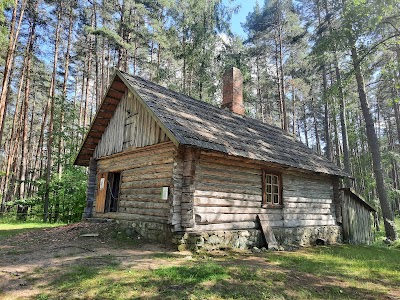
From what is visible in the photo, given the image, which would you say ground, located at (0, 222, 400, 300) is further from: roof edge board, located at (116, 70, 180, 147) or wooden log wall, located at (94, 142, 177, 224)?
roof edge board, located at (116, 70, 180, 147)

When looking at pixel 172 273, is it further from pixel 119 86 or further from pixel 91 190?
pixel 91 190

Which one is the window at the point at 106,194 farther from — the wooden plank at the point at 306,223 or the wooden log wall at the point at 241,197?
the wooden plank at the point at 306,223

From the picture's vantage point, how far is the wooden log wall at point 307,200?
11.8 m

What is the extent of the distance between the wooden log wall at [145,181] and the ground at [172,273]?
1160mm

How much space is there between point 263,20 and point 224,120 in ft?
58.1

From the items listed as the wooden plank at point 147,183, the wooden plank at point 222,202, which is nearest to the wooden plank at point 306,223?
the wooden plank at point 222,202

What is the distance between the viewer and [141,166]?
1055cm

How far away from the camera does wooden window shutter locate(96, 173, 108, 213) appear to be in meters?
12.2

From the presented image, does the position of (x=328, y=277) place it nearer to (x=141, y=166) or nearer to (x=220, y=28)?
(x=141, y=166)

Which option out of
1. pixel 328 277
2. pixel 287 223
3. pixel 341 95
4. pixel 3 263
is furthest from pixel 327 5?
pixel 3 263

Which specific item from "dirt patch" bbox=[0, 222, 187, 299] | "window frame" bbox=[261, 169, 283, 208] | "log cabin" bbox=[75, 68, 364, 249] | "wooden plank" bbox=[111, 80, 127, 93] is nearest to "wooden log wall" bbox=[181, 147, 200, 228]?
"log cabin" bbox=[75, 68, 364, 249]

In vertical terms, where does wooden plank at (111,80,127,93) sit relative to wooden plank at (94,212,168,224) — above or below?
above

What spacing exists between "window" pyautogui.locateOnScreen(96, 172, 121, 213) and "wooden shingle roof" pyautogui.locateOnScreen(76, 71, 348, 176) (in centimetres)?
214

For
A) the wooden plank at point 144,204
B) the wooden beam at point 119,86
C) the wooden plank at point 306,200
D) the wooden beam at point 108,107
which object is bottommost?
the wooden plank at point 144,204
